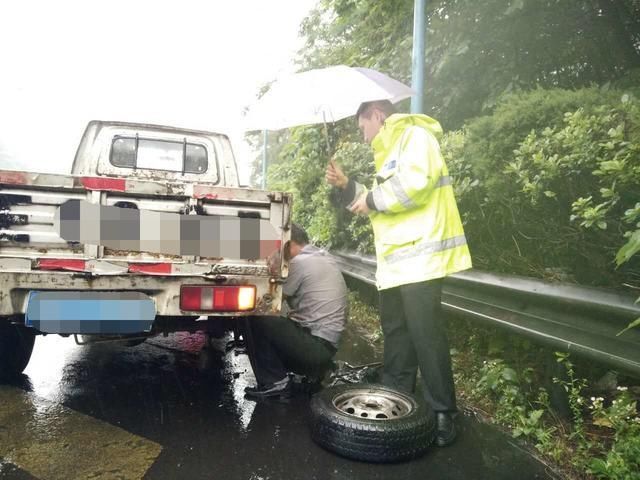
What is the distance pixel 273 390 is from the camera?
3557mm

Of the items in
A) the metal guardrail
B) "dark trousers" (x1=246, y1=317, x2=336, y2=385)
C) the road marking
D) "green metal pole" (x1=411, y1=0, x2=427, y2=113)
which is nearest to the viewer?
the metal guardrail

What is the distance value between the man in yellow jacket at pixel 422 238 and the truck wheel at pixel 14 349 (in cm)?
258

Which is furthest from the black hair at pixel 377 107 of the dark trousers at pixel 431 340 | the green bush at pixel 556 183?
the dark trousers at pixel 431 340

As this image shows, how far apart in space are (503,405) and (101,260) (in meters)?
2.62

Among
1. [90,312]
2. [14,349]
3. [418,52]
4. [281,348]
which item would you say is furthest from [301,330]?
[418,52]

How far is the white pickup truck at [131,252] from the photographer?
9.45ft

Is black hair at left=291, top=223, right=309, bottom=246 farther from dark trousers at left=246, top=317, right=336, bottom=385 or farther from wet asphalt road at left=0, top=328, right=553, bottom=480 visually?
wet asphalt road at left=0, top=328, right=553, bottom=480

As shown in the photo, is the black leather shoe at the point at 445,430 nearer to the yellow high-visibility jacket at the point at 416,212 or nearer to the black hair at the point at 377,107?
the yellow high-visibility jacket at the point at 416,212

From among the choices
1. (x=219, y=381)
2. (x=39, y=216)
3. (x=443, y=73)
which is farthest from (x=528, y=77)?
(x=39, y=216)

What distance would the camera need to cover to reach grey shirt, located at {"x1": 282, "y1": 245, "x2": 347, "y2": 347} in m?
3.59

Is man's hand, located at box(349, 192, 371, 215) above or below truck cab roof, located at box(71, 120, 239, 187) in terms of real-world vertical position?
below

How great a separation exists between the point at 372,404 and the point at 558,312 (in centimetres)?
118

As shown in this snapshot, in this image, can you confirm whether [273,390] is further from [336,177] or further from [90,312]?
[336,177]

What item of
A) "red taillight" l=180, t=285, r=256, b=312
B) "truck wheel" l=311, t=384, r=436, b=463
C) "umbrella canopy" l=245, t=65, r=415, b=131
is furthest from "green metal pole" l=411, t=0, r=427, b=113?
"truck wheel" l=311, t=384, r=436, b=463
